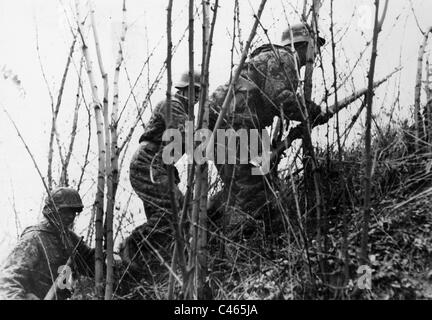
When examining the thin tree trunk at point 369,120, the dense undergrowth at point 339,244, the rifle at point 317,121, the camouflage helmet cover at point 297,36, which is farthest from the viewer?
the camouflage helmet cover at point 297,36

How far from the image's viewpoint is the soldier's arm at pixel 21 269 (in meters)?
5.44

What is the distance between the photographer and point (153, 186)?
6.07 metres

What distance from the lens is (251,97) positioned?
Result: 5.96 meters

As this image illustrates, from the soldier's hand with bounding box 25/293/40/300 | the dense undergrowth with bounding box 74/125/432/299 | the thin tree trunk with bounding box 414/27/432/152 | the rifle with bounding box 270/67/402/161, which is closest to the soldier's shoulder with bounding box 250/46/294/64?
the rifle with bounding box 270/67/402/161

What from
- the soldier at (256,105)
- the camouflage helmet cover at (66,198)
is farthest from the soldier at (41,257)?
the soldier at (256,105)

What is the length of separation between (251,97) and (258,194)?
0.95m

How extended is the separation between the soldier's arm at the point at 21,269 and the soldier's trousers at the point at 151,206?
853mm

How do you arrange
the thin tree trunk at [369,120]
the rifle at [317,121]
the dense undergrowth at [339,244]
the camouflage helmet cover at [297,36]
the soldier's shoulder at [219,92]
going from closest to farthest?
the thin tree trunk at [369,120] < the dense undergrowth at [339,244] < the rifle at [317,121] < the soldier's shoulder at [219,92] < the camouflage helmet cover at [297,36]

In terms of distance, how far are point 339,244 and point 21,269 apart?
9.42 ft

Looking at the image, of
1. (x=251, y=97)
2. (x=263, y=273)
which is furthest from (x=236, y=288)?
(x=251, y=97)

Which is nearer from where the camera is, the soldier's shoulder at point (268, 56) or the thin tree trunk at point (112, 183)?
the thin tree trunk at point (112, 183)

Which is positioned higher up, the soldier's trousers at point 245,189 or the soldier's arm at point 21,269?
the soldier's trousers at point 245,189

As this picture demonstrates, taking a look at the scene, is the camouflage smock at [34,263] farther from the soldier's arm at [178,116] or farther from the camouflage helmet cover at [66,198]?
the soldier's arm at [178,116]

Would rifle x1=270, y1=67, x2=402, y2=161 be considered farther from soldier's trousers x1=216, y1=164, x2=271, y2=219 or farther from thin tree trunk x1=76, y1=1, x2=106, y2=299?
thin tree trunk x1=76, y1=1, x2=106, y2=299
